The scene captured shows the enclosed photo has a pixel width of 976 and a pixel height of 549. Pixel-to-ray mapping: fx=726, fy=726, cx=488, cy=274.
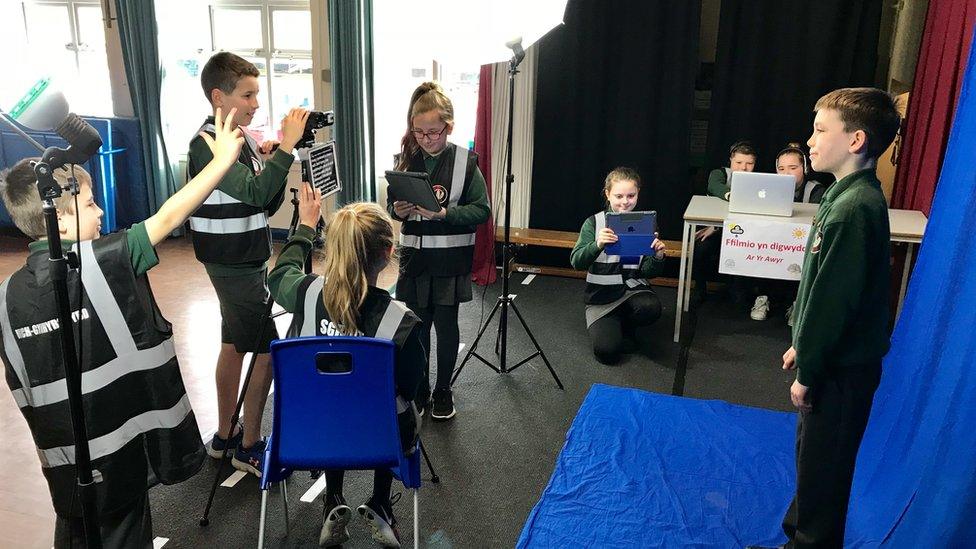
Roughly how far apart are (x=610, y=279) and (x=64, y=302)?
290 cm

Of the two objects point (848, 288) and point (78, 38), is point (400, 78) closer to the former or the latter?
point (78, 38)

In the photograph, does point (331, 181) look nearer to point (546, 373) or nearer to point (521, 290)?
point (546, 373)

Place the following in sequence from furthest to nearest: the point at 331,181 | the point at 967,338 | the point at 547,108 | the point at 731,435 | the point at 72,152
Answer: the point at 547,108 < the point at 731,435 < the point at 331,181 < the point at 967,338 < the point at 72,152

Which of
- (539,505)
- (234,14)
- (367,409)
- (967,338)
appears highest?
(234,14)

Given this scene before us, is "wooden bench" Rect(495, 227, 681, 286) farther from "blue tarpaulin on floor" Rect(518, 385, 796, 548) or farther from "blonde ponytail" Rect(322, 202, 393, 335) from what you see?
"blonde ponytail" Rect(322, 202, 393, 335)

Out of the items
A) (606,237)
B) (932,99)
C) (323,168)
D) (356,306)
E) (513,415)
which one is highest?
(932,99)

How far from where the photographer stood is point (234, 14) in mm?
5758

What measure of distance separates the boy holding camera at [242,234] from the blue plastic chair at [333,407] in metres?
0.58

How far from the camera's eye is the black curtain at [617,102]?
469 cm

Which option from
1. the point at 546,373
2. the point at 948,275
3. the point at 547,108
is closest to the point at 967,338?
the point at 948,275

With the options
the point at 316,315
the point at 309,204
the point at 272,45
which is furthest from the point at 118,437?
the point at 272,45

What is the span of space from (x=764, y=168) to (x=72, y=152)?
4265mm

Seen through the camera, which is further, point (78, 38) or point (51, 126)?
point (78, 38)

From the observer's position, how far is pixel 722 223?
12.6 feet
